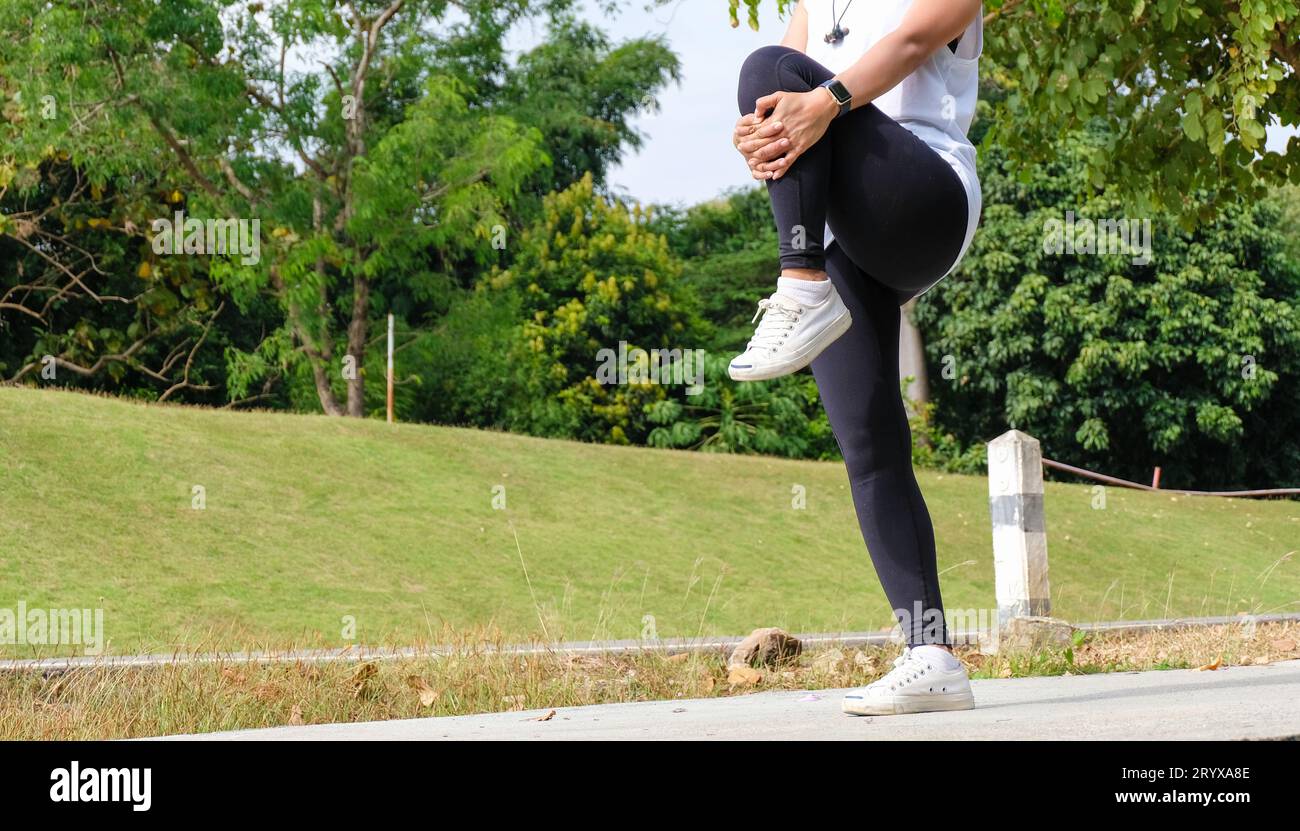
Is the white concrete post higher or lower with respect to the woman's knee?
lower

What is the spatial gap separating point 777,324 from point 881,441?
391 millimetres

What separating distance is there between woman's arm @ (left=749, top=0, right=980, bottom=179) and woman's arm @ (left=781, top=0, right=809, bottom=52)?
481mm

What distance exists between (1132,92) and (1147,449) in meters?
18.6

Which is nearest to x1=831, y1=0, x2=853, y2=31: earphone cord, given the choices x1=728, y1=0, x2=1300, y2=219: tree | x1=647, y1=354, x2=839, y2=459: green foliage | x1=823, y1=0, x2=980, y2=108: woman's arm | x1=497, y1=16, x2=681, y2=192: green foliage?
x1=823, y1=0, x2=980, y2=108: woman's arm

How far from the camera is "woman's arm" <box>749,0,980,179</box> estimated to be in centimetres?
252

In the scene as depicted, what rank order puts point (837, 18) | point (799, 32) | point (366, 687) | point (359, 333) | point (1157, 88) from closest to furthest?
1. point (837, 18)
2. point (799, 32)
3. point (366, 687)
4. point (1157, 88)
5. point (359, 333)

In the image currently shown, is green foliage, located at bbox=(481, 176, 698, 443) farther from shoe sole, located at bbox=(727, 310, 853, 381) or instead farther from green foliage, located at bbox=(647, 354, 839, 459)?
shoe sole, located at bbox=(727, 310, 853, 381)

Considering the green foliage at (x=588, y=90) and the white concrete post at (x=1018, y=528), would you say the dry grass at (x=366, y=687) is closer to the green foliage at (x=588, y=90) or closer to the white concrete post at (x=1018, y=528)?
the white concrete post at (x=1018, y=528)

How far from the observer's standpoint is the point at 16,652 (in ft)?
20.9

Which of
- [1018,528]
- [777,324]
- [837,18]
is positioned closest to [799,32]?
[837,18]

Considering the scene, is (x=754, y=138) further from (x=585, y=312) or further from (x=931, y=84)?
(x=585, y=312)

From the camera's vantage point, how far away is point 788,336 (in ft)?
8.40

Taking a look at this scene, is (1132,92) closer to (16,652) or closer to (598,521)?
(598,521)
